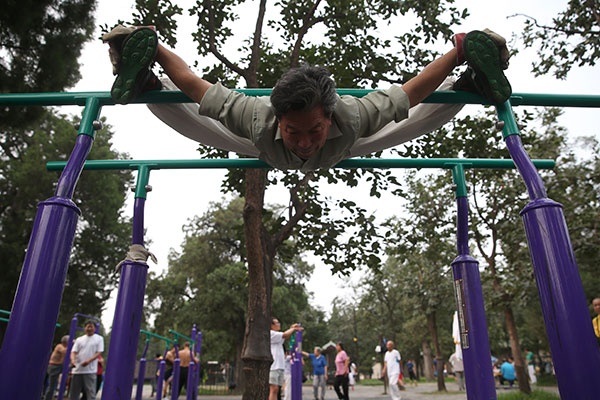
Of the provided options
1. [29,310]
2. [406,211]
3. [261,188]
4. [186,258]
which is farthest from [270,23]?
[186,258]

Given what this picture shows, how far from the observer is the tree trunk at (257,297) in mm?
4695

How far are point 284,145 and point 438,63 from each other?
0.75 meters

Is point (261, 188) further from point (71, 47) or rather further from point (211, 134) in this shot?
point (71, 47)

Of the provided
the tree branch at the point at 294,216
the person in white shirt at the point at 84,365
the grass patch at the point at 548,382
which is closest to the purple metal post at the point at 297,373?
the tree branch at the point at 294,216

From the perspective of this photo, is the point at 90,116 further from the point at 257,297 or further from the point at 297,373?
the point at 297,373

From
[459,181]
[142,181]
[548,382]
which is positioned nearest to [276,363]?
[142,181]

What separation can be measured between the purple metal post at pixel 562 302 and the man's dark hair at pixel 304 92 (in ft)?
2.79

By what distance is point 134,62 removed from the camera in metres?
1.75

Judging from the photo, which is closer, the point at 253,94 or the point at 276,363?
the point at 253,94

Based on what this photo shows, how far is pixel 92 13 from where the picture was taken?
743 centimetres

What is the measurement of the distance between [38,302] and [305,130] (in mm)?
1102

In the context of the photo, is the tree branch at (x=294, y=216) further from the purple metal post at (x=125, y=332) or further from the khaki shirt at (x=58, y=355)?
the khaki shirt at (x=58, y=355)

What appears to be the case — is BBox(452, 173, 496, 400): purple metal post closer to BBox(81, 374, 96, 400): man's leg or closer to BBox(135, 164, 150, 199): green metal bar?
BBox(135, 164, 150, 199): green metal bar

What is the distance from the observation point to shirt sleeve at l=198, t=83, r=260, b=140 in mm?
1762
